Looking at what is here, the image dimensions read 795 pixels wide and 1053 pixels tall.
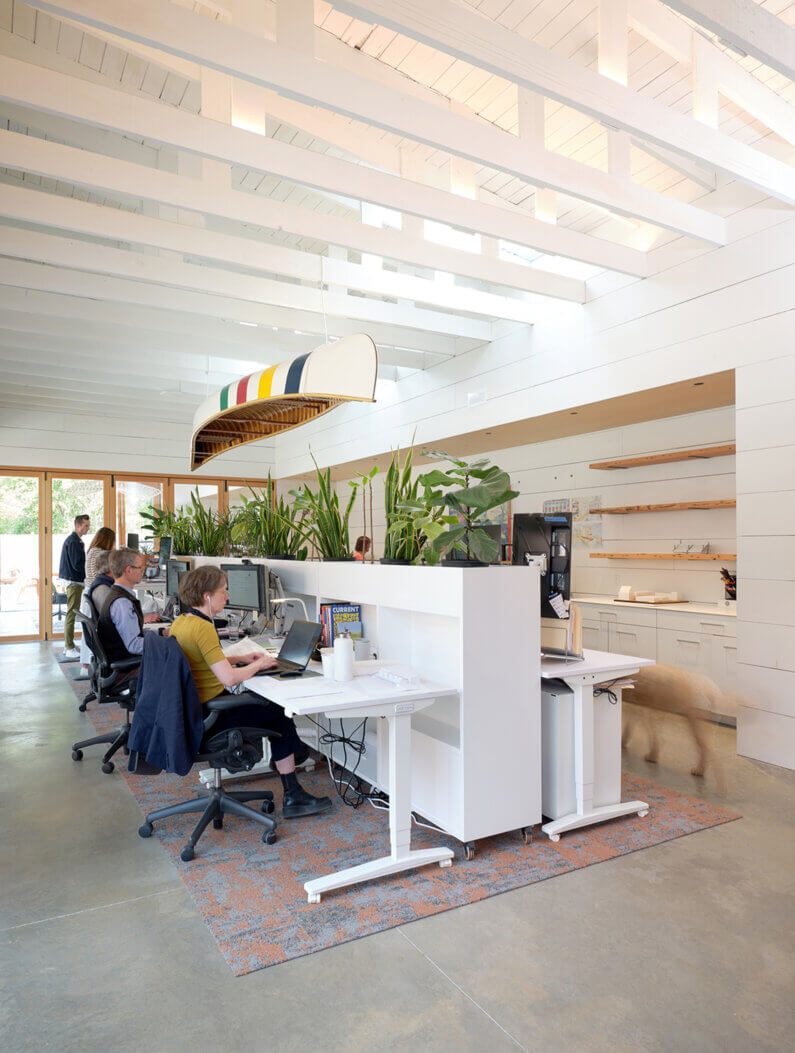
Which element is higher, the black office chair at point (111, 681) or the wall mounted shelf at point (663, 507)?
the wall mounted shelf at point (663, 507)

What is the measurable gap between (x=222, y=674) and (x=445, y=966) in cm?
147

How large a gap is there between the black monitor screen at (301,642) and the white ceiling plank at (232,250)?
255 cm

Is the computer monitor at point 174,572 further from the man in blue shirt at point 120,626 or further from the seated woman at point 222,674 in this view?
the seated woman at point 222,674

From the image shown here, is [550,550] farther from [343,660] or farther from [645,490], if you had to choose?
[645,490]

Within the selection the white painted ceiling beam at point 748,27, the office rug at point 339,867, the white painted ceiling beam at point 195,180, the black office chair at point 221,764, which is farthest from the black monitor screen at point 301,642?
the white painted ceiling beam at point 748,27

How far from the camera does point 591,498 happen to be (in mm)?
6727

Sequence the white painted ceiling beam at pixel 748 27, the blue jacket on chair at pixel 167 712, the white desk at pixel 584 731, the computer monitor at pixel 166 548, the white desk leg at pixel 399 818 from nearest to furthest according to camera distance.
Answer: the white painted ceiling beam at pixel 748 27 → the white desk leg at pixel 399 818 → the blue jacket on chair at pixel 167 712 → the white desk at pixel 584 731 → the computer monitor at pixel 166 548

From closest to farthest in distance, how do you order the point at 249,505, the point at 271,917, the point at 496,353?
1. the point at 271,917
2. the point at 249,505
3. the point at 496,353

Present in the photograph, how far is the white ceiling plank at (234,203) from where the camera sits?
134 inches

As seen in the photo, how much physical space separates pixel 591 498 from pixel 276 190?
4.20m

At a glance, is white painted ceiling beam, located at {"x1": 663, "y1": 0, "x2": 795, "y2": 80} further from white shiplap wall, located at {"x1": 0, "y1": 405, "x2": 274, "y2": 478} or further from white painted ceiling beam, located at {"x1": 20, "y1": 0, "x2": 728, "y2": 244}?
white shiplap wall, located at {"x1": 0, "y1": 405, "x2": 274, "y2": 478}

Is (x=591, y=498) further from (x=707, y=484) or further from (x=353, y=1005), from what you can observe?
(x=353, y=1005)

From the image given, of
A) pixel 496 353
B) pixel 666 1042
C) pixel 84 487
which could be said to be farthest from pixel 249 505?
pixel 84 487

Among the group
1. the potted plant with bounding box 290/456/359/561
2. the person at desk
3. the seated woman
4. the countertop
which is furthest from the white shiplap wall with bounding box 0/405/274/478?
the seated woman
